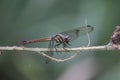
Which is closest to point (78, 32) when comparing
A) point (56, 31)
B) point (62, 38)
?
point (62, 38)

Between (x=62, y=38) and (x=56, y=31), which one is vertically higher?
(x=62, y=38)

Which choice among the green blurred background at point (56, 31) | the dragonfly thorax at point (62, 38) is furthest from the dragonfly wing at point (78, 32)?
the green blurred background at point (56, 31)

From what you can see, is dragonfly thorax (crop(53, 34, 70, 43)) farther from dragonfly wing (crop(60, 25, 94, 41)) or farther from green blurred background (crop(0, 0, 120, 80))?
green blurred background (crop(0, 0, 120, 80))

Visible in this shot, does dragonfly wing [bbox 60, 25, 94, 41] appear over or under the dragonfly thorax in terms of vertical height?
over

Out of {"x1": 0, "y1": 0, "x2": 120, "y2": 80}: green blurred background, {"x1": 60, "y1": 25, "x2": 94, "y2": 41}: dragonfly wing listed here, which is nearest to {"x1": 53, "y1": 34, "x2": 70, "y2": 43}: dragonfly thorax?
{"x1": 60, "y1": 25, "x2": 94, "y2": 41}: dragonfly wing

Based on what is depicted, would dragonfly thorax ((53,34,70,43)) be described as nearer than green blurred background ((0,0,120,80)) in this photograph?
Yes

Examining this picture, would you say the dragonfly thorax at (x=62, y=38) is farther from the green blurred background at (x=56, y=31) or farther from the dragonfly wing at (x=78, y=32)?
the green blurred background at (x=56, y=31)

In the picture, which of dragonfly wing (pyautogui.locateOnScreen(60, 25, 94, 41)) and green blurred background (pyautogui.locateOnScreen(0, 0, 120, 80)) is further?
green blurred background (pyautogui.locateOnScreen(0, 0, 120, 80))

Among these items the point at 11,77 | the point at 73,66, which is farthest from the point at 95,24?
the point at 11,77

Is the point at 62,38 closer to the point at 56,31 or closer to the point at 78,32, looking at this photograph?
the point at 78,32
